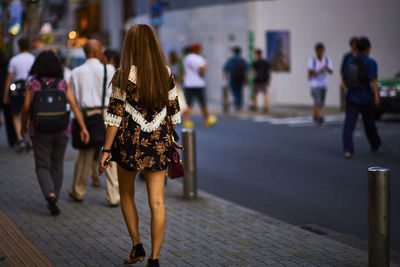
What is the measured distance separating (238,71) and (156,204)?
722 inches

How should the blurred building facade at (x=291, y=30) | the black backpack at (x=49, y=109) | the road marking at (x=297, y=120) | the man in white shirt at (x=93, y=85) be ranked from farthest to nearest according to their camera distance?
1. the blurred building facade at (x=291, y=30)
2. the road marking at (x=297, y=120)
3. the man in white shirt at (x=93, y=85)
4. the black backpack at (x=49, y=109)

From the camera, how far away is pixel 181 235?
6.77 meters

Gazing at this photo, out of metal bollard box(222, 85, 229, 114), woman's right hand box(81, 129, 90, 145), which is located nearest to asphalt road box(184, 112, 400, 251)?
woman's right hand box(81, 129, 90, 145)

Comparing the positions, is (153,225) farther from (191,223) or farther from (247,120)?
(247,120)

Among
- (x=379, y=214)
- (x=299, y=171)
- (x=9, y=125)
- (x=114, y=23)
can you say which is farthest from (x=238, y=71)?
(x=114, y=23)

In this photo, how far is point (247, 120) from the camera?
65.2ft

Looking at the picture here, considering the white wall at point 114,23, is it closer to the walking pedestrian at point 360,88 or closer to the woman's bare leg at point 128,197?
the walking pedestrian at point 360,88

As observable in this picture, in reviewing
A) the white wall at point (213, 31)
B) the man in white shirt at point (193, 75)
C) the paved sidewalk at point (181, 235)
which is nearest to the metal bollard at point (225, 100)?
the man in white shirt at point (193, 75)

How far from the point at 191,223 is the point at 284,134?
29.4 ft

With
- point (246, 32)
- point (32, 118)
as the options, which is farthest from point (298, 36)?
point (32, 118)

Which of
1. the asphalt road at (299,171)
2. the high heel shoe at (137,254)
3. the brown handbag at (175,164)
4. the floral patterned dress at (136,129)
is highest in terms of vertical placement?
the floral patterned dress at (136,129)

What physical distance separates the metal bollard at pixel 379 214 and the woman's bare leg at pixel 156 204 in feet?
4.99

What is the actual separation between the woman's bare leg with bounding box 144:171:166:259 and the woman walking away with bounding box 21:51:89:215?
255 centimetres

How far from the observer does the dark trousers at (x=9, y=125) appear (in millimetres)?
13648
